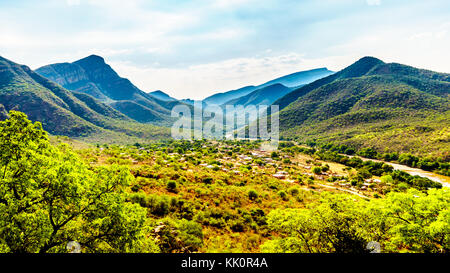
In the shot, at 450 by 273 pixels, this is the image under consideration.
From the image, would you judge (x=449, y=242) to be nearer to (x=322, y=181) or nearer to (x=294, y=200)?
(x=294, y=200)

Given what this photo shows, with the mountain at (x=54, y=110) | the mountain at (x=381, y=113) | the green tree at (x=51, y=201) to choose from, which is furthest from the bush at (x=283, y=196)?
the mountain at (x=54, y=110)

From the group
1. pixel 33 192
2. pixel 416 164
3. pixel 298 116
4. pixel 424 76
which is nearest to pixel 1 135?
pixel 33 192

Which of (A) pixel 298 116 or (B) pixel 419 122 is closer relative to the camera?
(B) pixel 419 122

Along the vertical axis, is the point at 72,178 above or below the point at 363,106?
below

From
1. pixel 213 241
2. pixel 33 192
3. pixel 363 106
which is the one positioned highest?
pixel 363 106

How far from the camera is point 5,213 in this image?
5297 mm

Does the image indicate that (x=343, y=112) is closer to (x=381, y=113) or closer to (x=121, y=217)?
(x=381, y=113)

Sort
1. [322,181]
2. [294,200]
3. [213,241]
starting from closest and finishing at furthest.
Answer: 1. [213,241]
2. [294,200]
3. [322,181]

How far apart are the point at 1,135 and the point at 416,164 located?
3324 inches

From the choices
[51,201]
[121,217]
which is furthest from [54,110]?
[121,217]

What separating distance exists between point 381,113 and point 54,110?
179 metres

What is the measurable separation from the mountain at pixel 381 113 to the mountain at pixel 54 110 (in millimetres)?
96935

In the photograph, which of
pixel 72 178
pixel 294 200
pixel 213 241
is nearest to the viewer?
pixel 72 178

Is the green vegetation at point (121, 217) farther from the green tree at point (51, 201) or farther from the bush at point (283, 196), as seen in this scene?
the bush at point (283, 196)
